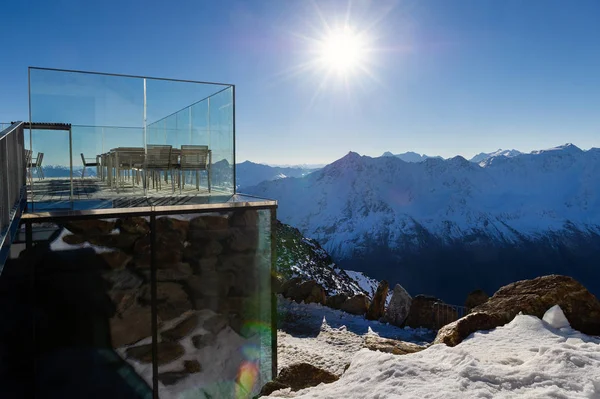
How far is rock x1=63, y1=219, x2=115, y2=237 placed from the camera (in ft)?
16.0

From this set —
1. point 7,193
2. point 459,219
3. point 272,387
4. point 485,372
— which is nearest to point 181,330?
point 272,387

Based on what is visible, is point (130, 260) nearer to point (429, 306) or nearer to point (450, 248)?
point (429, 306)

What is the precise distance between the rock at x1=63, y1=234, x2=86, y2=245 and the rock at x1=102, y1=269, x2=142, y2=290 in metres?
0.49

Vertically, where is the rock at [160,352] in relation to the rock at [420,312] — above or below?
above

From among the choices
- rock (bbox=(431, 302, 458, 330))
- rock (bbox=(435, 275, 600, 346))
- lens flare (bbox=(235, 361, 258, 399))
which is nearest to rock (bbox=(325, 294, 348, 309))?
rock (bbox=(431, 302, 458, 330))

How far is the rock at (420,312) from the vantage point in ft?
33.7

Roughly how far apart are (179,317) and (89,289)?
3.80ft

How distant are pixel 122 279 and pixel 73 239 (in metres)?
0.74

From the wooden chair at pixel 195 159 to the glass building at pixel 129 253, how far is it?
9cm

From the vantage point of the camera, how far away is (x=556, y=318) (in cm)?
375

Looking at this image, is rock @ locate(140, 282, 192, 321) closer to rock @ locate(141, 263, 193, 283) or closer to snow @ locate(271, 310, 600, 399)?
rock @ locate(141, 263, 193, 283)

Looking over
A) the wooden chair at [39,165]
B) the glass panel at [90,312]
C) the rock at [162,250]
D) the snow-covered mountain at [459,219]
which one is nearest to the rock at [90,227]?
the glass panel at [90,312]

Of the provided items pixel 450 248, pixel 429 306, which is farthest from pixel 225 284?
pixel 450 248

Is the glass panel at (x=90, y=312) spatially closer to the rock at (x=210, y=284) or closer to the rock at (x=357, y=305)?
the rock at (x=210, y=284)
